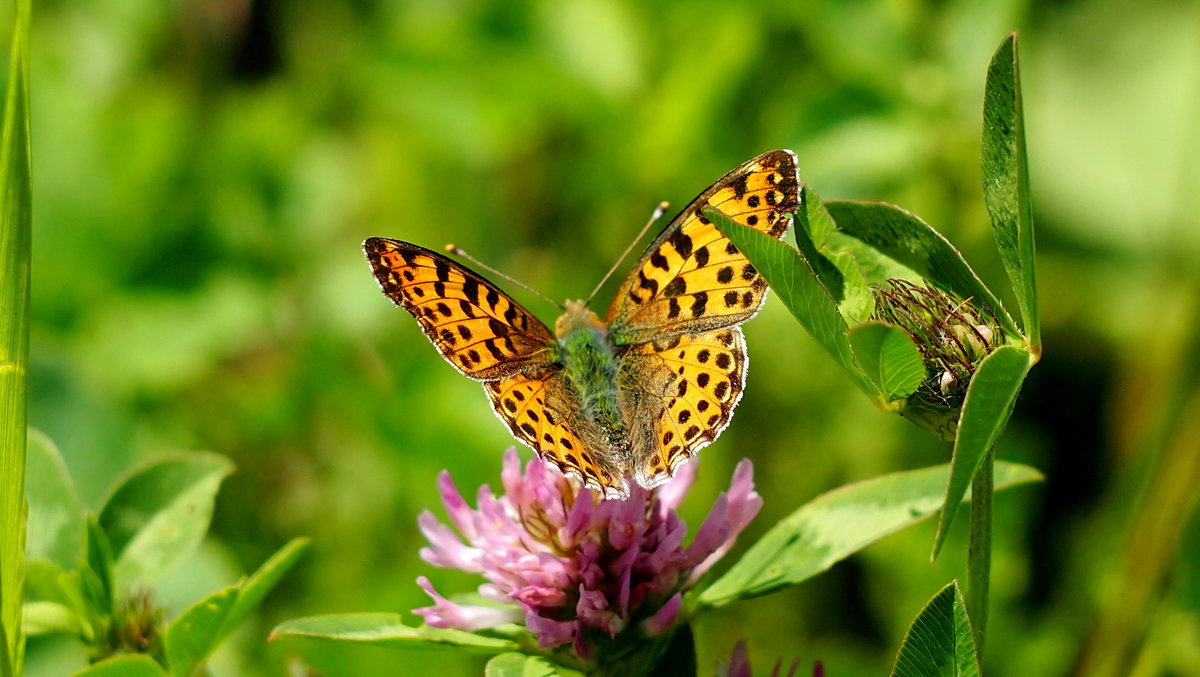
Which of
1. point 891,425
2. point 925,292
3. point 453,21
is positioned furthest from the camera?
point 453,21

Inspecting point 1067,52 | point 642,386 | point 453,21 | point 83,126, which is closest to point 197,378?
point 83,126

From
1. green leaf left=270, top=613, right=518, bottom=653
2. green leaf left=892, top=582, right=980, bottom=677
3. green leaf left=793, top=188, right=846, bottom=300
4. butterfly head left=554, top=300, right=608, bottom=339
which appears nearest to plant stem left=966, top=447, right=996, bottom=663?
green leaf left=892, top=582, right=980, bottom=677

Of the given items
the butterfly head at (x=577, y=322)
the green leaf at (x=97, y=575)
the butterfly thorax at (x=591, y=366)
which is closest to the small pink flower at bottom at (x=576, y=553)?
the butterfly thorax at (x=591, y=366)

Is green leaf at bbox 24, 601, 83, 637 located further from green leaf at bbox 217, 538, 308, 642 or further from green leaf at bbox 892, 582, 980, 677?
green leaf at bbox 892, 582, 980, 677

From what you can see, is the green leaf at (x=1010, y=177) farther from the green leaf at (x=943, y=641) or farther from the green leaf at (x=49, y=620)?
the green leaf at (x=49, y=620)

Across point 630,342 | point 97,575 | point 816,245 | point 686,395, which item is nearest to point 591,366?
point 630,342

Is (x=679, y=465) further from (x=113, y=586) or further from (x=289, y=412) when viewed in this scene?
(x=289, y=412)
